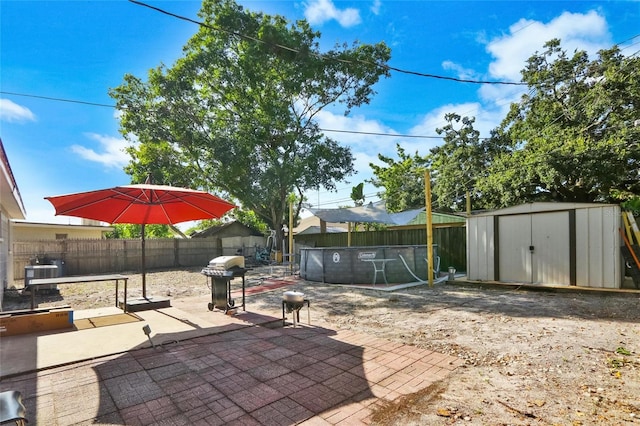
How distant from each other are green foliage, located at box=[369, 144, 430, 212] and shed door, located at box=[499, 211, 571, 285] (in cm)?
1437

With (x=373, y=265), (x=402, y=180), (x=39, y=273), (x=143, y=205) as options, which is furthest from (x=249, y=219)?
(x=143, y=205)

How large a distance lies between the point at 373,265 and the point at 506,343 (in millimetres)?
5642

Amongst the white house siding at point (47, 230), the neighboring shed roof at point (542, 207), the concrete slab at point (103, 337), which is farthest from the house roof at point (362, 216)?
the white house siding at point (47, 230)

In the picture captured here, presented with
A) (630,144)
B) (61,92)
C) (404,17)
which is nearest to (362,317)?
(404,17)

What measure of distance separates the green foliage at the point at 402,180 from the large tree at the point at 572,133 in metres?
6.77

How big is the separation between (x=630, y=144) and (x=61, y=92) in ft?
66.6

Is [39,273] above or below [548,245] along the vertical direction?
below

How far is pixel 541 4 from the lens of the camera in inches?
322

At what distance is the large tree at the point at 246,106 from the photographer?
17.1 m

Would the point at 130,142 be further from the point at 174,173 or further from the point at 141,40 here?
the point at 141,40

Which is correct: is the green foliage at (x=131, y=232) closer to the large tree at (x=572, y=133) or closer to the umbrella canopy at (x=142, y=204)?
the umbrella canopy at (x=142, y=204)

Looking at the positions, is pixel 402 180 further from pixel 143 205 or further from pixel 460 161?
pixel 143 205

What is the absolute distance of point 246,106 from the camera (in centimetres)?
1853

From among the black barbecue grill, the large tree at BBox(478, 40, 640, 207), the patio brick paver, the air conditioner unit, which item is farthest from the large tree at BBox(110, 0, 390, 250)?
the patio brick paver
